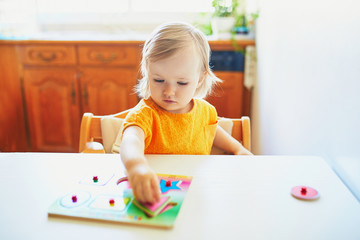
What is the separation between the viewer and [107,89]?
220 cm

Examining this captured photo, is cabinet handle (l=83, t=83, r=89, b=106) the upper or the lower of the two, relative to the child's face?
lower

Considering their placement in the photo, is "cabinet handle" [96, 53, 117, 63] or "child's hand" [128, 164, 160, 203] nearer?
"child's hand" [128, 164, 160, 203]

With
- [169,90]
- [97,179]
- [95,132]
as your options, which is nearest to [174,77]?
[169,90]

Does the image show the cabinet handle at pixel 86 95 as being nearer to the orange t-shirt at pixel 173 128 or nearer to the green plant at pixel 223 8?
the green plant at pixel 223 8

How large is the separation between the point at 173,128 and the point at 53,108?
167 cm

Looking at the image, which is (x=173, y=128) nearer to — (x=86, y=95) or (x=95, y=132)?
(x=95, y=132)

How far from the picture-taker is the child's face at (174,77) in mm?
747

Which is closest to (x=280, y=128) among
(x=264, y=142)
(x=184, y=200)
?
(x=264, y=142)

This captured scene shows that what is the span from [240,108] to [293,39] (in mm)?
961

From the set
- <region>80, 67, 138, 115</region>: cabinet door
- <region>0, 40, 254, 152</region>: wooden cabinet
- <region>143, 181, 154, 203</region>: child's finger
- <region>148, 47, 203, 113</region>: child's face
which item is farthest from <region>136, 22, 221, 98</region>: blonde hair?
<region>80, 67, 138, 115</region>: cabinet door

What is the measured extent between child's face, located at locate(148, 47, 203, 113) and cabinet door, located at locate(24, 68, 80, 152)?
157 centimetres

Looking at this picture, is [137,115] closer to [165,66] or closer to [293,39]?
[165,66]

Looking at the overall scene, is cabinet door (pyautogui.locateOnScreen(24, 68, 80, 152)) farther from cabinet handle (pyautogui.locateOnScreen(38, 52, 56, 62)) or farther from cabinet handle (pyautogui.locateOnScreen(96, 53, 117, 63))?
cabinet handle (pyautogui.locateOnScreen(96, 53, 117, 63))

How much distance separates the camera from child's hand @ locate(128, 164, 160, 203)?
1.64ft
